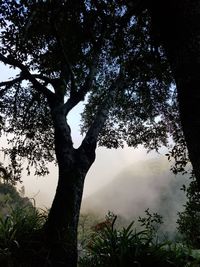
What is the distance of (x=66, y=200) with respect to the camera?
7359 mm

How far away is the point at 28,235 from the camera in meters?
7.44

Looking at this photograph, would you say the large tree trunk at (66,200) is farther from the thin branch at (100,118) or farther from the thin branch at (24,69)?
the thin branch at (24,69)

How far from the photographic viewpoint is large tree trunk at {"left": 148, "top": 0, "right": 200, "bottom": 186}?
8.98ft

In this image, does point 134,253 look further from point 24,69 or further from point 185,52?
point 24,69

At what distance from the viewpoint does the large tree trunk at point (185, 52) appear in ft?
8.98

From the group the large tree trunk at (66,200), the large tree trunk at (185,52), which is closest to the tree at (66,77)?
the large tree trunk at (66,200)

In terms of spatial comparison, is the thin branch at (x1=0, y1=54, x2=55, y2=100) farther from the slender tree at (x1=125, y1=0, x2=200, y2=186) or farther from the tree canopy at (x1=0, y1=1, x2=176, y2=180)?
the slender tree at (x1=125, y1=0, x2=200, y2=186)

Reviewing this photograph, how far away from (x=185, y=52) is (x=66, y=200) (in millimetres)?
5084

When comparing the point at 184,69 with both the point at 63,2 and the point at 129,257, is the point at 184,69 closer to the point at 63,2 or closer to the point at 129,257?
the point at 129,257

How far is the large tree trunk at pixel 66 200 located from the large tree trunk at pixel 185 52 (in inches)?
191

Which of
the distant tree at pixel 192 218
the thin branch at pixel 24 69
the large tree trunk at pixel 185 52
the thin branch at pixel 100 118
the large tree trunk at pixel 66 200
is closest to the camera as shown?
the large tree trunk at pixel 185 52

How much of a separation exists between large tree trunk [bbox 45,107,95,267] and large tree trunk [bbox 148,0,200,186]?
4850 millimetres

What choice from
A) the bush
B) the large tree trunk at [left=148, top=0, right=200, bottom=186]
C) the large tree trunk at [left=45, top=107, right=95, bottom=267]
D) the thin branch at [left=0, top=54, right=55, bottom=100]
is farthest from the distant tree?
the large tree trunk at [left=148, top=0, right=200, bottom=186]

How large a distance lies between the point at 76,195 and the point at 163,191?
195 meters
